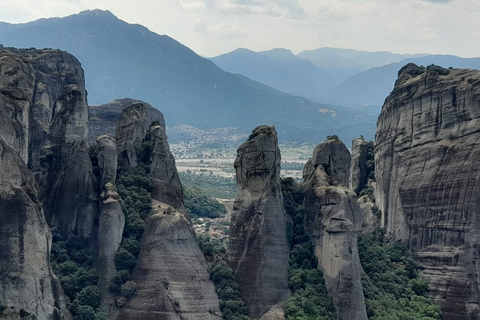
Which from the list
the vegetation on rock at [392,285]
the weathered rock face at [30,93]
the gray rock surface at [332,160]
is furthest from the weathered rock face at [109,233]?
the vegetation on rock at [392,285]

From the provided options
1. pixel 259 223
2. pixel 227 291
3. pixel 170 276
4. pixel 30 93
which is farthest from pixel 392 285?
pixel 30 93

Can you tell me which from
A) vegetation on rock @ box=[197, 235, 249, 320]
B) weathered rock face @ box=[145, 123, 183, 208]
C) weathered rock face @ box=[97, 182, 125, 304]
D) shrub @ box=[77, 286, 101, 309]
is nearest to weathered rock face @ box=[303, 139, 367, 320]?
vegetation on rock @ box=[197, 235, 249, 320]

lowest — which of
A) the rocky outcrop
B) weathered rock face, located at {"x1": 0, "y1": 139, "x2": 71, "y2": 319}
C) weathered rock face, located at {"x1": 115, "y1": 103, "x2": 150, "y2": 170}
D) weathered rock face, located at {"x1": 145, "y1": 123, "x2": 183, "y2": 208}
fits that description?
weathered rock face, located at {"x1": 0, "y1": 139, "x2": 71, "y2": 319}

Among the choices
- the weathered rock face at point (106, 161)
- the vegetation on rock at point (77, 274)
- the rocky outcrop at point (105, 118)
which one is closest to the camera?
the vegetation on rock at point (77, 274)

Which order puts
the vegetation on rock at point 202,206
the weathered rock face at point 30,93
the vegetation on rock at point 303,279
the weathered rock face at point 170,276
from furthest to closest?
the vegetation on rock at point 202,206, the weathered rock face at point 30,93, the vegetation on rock at point 303,279, the weathered rock face at point 170,276

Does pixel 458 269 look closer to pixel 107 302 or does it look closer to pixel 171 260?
pixel 171 260

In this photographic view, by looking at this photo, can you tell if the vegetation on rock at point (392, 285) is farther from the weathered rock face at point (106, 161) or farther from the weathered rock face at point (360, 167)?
the weathered rock face at point (106, 161)

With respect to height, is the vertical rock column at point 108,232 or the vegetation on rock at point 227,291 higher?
the vertical rock column at point 108,232

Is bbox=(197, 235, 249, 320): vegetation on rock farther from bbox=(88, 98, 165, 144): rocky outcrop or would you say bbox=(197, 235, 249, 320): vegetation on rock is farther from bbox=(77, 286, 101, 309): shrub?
bbox=(88, 98, 165, 144): rocky outcrop
